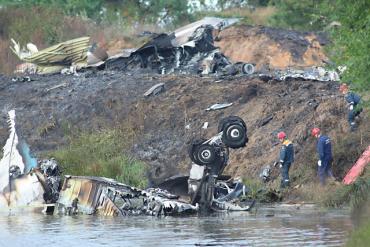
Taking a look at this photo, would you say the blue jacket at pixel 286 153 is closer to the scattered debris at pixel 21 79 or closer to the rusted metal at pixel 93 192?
the rusted metal at pixel 93 192

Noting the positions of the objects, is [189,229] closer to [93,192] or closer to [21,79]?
[93,192]

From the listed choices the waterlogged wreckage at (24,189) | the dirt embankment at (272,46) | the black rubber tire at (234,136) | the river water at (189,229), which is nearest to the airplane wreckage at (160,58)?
the dirt embankment at (272,46)

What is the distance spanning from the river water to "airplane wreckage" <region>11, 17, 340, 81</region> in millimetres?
17279

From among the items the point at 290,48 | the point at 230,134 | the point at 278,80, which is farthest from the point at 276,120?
the point at 290,48

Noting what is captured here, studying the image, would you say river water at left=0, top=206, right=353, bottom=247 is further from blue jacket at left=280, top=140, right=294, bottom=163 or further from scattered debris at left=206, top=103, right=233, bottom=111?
scattered debris at left=206, top=103, right=233, bottom=111

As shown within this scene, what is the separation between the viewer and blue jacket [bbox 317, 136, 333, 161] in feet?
106

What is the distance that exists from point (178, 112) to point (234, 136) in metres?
12.2

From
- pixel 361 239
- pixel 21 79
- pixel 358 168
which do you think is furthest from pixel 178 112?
pixel 361 239

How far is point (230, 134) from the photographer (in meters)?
31.0

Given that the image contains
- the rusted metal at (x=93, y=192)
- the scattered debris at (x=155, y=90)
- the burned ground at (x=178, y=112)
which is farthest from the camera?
the scattered debris at (x=155, y=90)

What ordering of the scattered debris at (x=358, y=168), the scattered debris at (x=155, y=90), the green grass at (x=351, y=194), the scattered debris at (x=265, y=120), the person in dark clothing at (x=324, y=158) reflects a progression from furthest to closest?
the scattered debris at (x=155, y=90) → the scattered debris at (x=265, y=120) → the person in dark clothing at (x=324, y=158) → the scattered debris at (x=358, y=168) → the green grass at (x=351, y=194)

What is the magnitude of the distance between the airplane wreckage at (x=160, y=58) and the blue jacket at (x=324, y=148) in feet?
45.4

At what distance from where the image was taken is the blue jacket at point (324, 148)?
106 ft

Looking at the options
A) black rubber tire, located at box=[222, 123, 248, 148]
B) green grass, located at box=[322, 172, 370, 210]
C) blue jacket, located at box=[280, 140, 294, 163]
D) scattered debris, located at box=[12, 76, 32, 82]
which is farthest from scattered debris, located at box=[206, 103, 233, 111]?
green grass, located at box=[322, 172, 370, 210]
